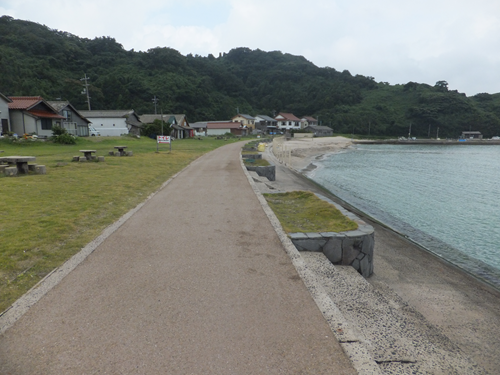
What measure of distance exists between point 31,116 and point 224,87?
87745 millimetres

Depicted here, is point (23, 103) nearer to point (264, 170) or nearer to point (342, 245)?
point (264, 170)

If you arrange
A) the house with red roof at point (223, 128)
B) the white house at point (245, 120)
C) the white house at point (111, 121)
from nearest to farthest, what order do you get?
the white house at point (111, 121) → the house with red roof at point (223, 128) → the white house at point (245, 120)

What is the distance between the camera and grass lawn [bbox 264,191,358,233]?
698 cm

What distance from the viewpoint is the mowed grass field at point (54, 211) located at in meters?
4.81

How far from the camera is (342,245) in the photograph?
6.28m

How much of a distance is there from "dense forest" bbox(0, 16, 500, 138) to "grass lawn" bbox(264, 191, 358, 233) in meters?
66.4

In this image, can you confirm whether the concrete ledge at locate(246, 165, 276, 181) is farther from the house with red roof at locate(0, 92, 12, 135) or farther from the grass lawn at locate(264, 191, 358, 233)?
the house with red roof at locate(0, 92, 12, 135)

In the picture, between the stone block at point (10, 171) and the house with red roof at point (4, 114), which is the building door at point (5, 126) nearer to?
the house with red roof at point (4, 114)

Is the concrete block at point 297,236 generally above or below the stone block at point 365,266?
above

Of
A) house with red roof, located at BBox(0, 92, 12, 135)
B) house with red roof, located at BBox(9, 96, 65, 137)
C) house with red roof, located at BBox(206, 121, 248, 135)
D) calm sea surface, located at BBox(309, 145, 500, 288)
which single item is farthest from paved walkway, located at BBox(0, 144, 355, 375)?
house with red roof, located at BBox(206, 121, 248, 135)

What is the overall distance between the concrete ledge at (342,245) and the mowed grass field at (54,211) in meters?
4.11

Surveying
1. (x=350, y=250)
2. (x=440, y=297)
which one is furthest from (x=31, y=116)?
(x=440, y=297)

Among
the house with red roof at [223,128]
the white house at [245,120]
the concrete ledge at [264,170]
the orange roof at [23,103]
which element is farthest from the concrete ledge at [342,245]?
the white house at [245,120]

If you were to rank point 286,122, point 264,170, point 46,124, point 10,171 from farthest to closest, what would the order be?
1. point 286,122
2. point 46,124
3. point 264,170
4. point 10,171
